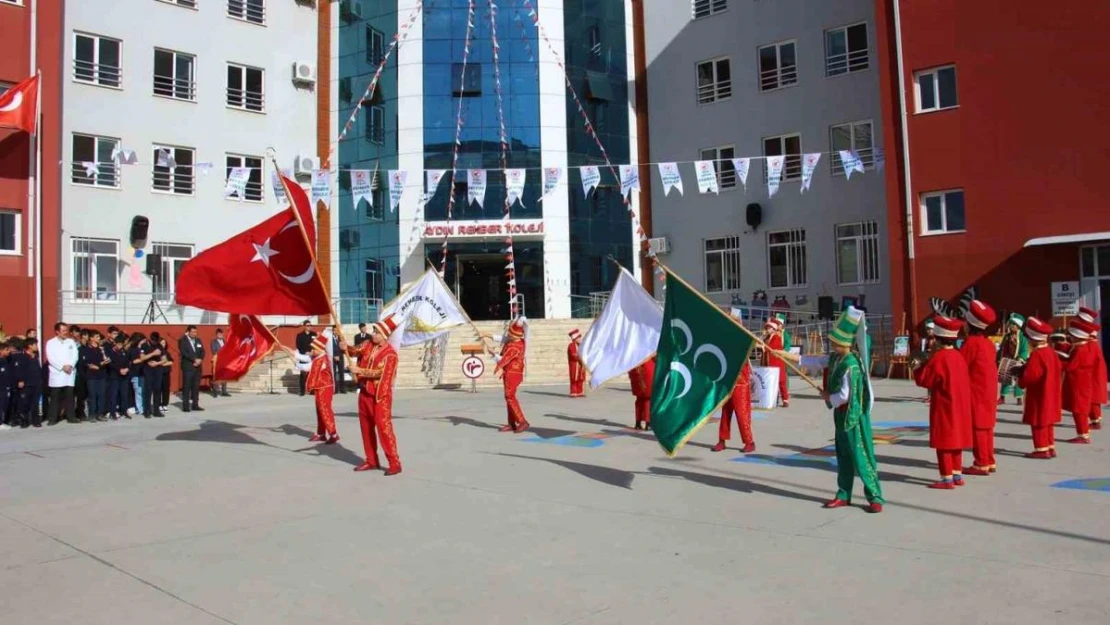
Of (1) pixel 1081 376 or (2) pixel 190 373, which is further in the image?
(2) pixel 190 373

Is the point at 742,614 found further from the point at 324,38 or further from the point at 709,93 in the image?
the point at 324,38

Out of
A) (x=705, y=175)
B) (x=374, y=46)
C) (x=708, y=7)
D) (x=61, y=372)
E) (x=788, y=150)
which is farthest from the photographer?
(x=374, y=46)

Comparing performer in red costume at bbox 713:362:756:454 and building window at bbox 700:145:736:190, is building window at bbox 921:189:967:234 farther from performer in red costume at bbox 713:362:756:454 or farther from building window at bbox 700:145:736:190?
performer in red costume at bbox 713:362:756:454

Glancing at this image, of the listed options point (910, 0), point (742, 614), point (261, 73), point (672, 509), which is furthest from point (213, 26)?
point (742, 614)

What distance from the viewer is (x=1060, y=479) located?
9.70m

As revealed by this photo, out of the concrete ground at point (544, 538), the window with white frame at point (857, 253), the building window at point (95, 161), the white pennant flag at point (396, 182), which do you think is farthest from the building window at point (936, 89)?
the building window at point (95, 161)

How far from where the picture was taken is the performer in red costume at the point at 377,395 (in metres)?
10.9

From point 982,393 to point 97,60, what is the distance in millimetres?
25789

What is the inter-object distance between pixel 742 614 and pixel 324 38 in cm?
3191

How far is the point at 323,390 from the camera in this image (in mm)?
13797

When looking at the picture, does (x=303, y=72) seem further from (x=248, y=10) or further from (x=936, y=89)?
(x=936, y=89)

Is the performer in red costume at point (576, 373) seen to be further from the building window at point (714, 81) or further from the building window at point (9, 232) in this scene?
the building window at point (9, 232)

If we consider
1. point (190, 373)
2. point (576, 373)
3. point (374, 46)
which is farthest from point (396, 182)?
point (374, 46)

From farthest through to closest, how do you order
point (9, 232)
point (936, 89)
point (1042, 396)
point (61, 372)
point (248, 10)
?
point (248, 10), point (936, 89), point (9, 232), point (61, 372), point (1042, 396)
